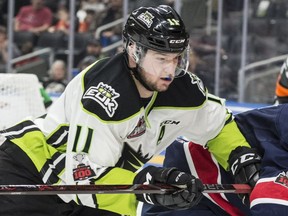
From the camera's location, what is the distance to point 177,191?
252cm

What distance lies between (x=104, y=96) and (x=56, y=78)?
4.62m

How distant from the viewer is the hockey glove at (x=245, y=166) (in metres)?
2.75

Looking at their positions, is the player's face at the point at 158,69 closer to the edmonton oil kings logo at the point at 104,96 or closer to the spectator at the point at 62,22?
the edmonton oil kings logo at the point at 104,96

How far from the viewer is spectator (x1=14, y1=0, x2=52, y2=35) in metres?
7.75

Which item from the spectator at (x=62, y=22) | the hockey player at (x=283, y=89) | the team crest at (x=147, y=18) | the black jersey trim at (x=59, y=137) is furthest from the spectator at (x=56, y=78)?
the team crest at (x=147, y=18)

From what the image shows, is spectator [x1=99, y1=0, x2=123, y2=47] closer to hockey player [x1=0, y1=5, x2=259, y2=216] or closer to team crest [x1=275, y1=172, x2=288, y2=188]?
hockey player [x1=0, y1=5, x2=259, y2=216]

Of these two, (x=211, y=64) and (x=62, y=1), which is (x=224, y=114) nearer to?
(x=211, y=64)

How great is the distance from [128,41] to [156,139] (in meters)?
0.35

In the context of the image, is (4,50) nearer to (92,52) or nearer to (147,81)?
(92,52)

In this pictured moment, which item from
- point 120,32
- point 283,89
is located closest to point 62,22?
point 120,32

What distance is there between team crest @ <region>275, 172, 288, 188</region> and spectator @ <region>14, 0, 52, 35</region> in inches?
211

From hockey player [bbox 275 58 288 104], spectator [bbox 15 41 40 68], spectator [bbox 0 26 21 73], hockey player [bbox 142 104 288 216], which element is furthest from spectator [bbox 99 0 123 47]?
hockey player [bbox 142 104 288 216]

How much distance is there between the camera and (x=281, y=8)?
6141 mm

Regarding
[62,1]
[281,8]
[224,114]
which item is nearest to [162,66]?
[224,114]
